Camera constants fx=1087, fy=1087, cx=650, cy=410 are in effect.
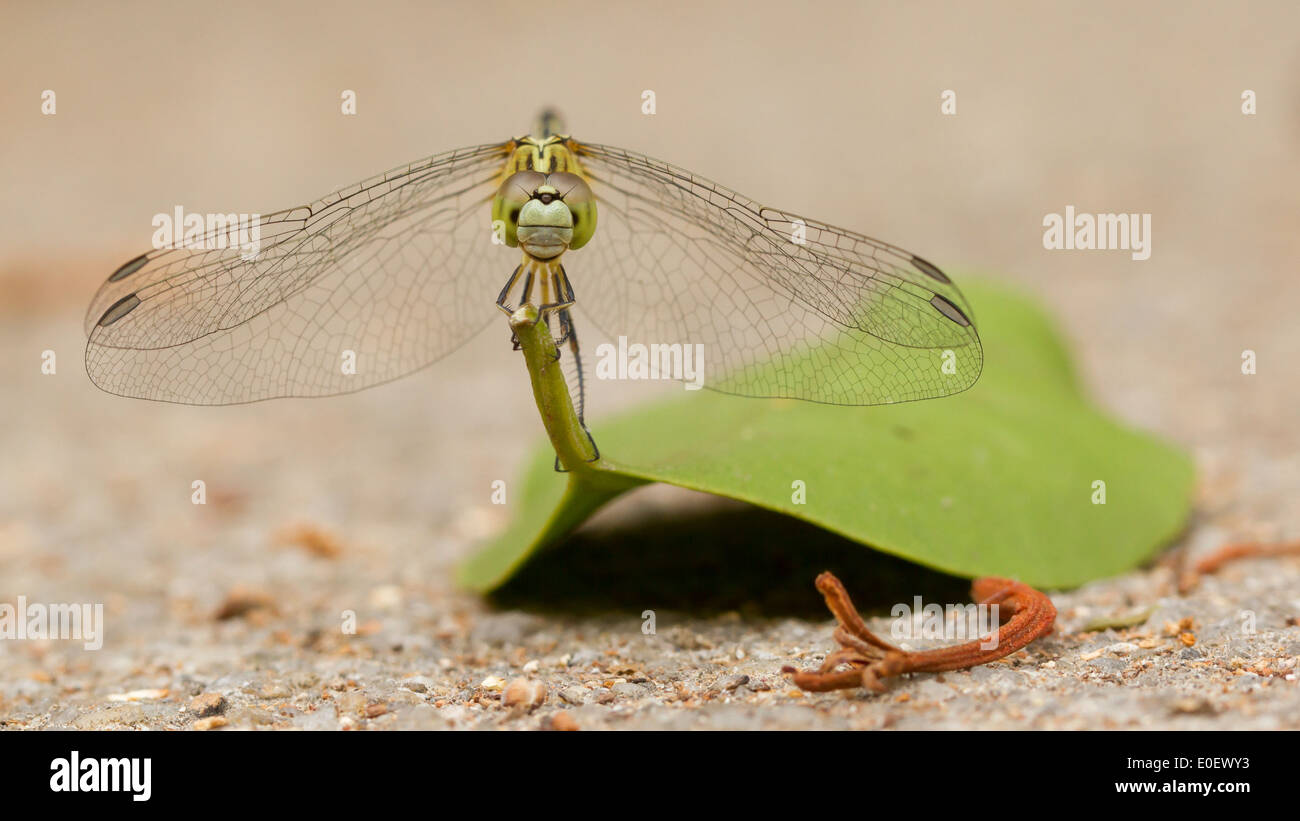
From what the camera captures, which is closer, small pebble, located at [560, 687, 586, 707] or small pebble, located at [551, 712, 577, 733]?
small pebble, located at [551, 712, 577, 733]

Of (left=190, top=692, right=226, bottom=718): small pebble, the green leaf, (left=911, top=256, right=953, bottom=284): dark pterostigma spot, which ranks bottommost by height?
(left=190, top=692, right=226, bottom=718): small pebble

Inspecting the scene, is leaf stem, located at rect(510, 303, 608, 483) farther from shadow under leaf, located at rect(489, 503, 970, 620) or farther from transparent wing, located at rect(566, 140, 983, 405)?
shadow under leaf, located at rect(489, 503, 970, 620)

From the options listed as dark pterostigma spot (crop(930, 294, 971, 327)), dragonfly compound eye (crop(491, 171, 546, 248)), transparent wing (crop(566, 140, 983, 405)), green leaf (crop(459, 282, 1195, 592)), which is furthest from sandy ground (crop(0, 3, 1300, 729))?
dragonfly compound eye (crop(491, 171, 546, 248))

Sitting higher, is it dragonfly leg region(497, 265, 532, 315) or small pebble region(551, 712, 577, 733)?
dragonfly leg region(497, 265, 532, 315)

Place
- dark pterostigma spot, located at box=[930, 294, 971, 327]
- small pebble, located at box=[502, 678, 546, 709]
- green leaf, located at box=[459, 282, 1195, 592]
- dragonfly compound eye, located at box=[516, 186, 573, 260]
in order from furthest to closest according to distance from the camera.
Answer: green leaf, located at box=[459, 282, 1195, 592], dark pterostigma spot, located at box=[930, 294, 971, 327], dragonfly compound eye, located at box=[516, 186, 573, 260], small pebble, located at box=[502, 678, 546, 709]

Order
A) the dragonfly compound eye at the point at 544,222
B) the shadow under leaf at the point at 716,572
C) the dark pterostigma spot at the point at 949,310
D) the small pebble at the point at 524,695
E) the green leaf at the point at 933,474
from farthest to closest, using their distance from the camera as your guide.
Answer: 1. the shadow under leaf at the point at 716,572
2. the green leaf at the point at 933,474
3. the dark pterostigma spot at the point at 949,310
4. the dragonfly compound eye at the point at 544,222
5. the small pebble at the point at 524,695

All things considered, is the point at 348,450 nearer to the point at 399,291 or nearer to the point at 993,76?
the point at 399,291

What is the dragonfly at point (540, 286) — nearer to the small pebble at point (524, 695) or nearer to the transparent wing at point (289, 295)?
the transparent wing at point (289, 295)

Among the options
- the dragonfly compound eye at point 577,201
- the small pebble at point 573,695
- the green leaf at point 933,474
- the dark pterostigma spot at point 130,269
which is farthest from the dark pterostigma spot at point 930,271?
the dark pterostigma spot at point 130,269
